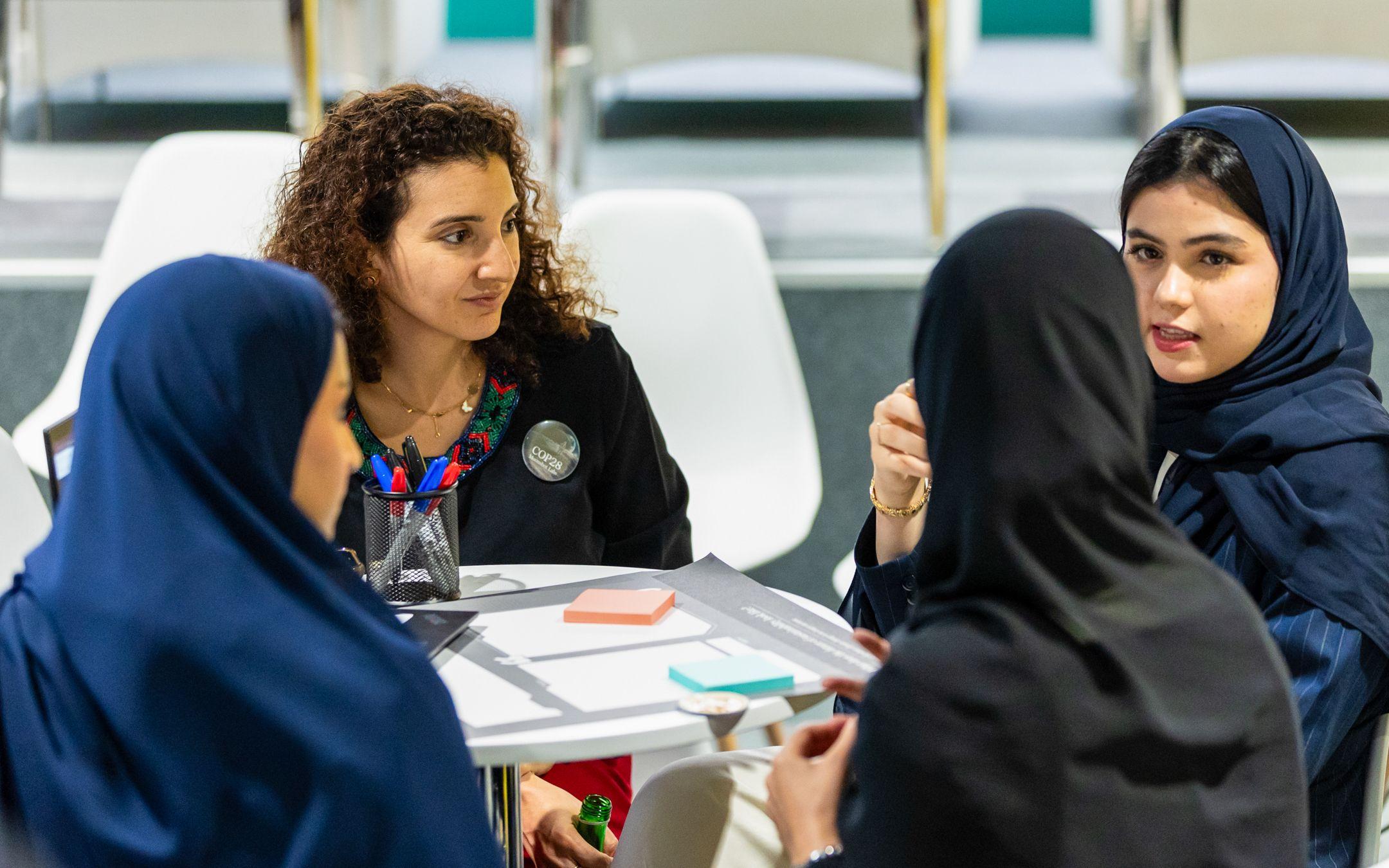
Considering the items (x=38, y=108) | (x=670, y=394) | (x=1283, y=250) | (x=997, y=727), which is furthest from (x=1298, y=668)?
(x=38, y=108)

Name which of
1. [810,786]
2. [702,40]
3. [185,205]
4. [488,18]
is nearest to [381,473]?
[810,786]

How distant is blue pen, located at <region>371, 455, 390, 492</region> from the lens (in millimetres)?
1714

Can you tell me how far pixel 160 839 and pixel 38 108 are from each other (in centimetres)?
382

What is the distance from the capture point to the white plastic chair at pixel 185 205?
3.00 meters

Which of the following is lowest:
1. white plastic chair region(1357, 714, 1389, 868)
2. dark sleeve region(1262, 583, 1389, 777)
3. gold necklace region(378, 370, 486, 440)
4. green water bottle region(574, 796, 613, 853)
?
green water bottle region(574, 796, 613, 853)

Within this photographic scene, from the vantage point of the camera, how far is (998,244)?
1053 millimetres

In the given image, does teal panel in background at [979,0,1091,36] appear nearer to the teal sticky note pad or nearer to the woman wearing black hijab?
the teal sticky note pad

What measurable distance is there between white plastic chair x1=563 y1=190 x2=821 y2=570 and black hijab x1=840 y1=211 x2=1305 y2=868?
1.83m

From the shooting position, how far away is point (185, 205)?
3031 millimetres

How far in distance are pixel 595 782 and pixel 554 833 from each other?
20 cm

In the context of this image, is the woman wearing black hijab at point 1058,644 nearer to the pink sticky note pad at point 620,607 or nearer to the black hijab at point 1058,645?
the black hijab at point 1058,645

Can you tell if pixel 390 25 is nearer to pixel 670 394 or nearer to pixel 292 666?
pixel 670 394

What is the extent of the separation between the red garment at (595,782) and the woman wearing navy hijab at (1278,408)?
31.9 inches

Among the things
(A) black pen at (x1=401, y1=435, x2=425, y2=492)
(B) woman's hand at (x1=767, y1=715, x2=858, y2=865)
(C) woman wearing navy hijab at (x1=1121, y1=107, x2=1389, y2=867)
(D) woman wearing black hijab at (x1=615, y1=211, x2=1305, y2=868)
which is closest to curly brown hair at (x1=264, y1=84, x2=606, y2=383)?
(A) black pen at (x1=401, y1=435, x2=425, y2=492)
